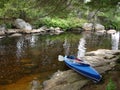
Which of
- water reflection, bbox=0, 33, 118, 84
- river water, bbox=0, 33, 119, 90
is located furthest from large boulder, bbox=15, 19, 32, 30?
river water, bbox=0, 33, 119, 90

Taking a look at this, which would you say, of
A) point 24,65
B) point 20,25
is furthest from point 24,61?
point 20,25

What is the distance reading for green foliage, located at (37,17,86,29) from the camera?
1394 inches

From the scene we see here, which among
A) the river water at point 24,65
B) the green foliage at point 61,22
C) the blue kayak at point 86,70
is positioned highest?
the green foliage at point 61,22

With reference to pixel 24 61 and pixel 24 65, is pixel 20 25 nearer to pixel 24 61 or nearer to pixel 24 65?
pixel 24 61

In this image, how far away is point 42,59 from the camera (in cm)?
1636

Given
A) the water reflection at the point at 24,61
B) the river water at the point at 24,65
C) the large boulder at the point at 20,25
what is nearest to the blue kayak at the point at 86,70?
the river water at the point at 24,65

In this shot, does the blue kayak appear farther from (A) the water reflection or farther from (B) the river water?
(A) the water reflection

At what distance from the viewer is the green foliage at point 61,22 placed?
35406mm

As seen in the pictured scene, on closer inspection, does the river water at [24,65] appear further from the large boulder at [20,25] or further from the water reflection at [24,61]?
the large boulder at [20,25]

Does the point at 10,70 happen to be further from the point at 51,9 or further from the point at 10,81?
the point at 51,9

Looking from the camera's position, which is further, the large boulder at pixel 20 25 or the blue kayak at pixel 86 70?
the large boulder at pixel 20 25

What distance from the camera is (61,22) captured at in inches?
1468

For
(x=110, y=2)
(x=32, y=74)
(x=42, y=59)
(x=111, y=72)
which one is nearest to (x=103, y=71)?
(x=111, y=72)

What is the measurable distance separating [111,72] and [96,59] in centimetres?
372
